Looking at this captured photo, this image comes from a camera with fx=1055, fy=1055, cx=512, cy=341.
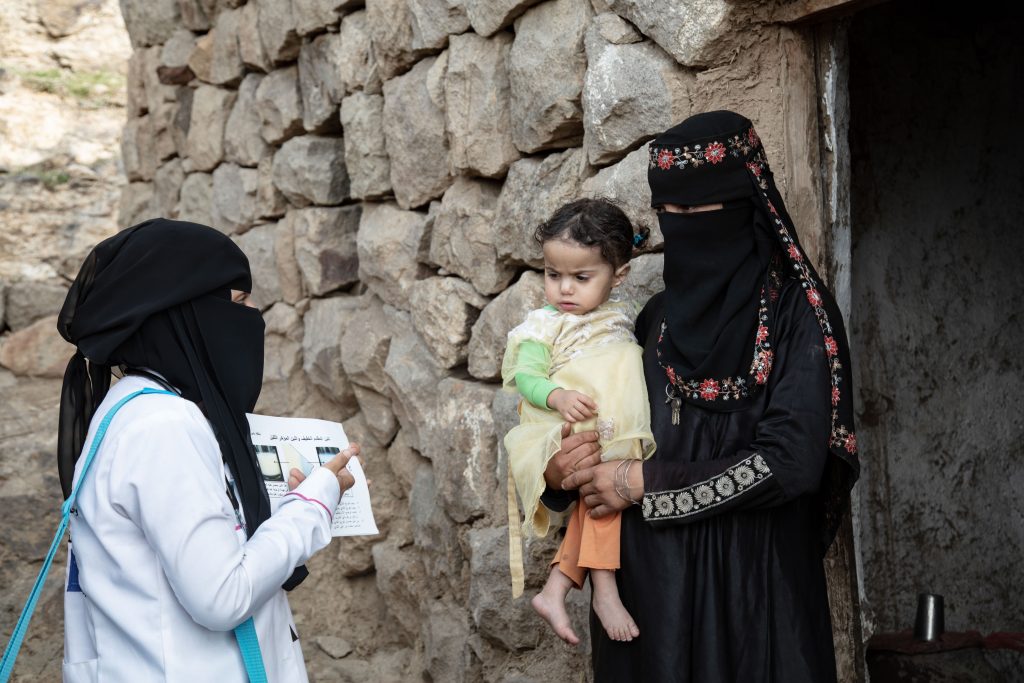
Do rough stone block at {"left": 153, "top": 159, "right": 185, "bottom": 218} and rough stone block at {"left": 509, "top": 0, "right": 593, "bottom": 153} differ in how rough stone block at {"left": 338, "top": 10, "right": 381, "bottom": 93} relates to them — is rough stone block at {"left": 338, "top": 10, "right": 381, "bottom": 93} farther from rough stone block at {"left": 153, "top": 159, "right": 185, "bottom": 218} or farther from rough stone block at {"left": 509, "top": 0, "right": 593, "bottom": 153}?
rough stone block at {"left": 153, "top": 159, "right": 185, "bottom": 218}

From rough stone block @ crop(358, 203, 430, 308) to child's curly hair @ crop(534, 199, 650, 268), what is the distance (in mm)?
1471

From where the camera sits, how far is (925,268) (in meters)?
3.71

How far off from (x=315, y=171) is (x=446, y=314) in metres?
1.17

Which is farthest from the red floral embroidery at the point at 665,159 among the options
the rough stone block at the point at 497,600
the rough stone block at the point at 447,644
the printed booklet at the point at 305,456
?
the rough stone block at the point at 447,644

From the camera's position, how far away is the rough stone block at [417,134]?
3.58 meters

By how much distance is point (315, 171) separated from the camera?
4379 mm

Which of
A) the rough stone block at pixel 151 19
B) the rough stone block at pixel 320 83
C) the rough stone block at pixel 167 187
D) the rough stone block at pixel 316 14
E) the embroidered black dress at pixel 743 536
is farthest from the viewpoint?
the rough stone block at pixel 167 187

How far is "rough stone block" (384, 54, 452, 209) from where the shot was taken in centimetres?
358

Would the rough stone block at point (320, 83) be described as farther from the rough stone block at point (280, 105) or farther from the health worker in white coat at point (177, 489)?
the health worker in white coat at point (177, 489)

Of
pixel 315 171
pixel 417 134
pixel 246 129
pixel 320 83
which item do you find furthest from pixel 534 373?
pixel 246 129

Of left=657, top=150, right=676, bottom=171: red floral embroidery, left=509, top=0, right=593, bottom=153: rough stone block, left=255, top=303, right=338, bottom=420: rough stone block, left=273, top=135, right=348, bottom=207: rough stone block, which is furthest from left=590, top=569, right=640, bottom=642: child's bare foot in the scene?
left=273, top=135, right=348, bottom=207: rough stone block

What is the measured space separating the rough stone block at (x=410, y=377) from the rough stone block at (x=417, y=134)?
1.53 ft

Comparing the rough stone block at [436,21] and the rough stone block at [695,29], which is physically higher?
the rough stone block at [436,21]

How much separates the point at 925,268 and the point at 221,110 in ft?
11.2
